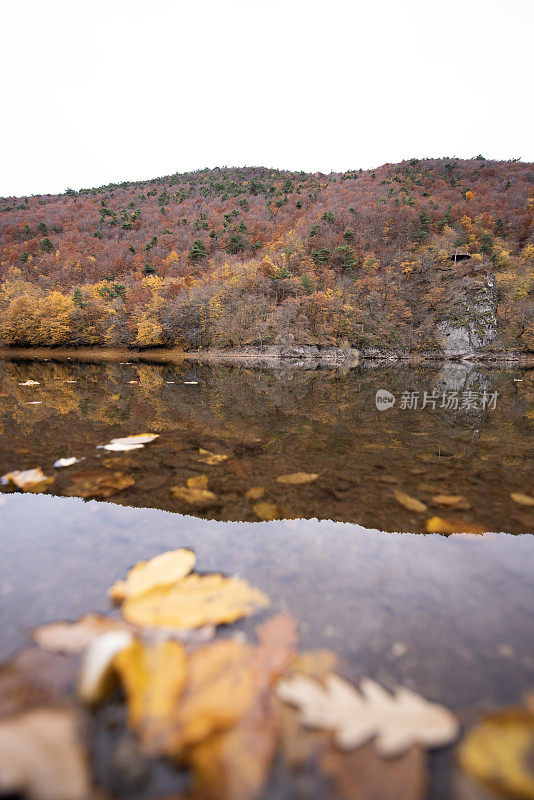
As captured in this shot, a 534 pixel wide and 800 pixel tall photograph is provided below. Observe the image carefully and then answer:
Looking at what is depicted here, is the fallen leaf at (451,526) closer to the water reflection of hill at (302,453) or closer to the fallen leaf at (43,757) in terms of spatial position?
the water reflection of hill at (302,453)

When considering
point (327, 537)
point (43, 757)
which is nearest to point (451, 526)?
point (327, 537)

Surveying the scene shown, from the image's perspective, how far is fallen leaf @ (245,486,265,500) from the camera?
95.7 inches

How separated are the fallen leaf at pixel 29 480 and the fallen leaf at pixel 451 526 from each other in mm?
A: 2699

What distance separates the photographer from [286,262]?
42312 millimetres

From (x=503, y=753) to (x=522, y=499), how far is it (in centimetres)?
219

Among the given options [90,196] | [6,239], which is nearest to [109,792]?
[6,239]

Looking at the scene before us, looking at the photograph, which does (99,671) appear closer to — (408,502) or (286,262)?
(408,502)

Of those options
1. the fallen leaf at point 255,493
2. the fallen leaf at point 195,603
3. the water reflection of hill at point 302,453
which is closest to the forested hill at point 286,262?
the water reflection of hill at point 302,453

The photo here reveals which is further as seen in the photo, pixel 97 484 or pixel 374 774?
pixel 97 484

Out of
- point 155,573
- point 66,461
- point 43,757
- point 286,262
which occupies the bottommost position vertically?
point 66,461

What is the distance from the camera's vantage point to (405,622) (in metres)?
1.27

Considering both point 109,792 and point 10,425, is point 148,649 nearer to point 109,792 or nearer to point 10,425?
point 109,792

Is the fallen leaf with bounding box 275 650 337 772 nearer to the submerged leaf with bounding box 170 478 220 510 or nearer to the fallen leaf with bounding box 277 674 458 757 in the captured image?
the fallen leaf with bounding box 277 674 458 757

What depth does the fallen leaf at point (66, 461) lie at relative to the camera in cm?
300
